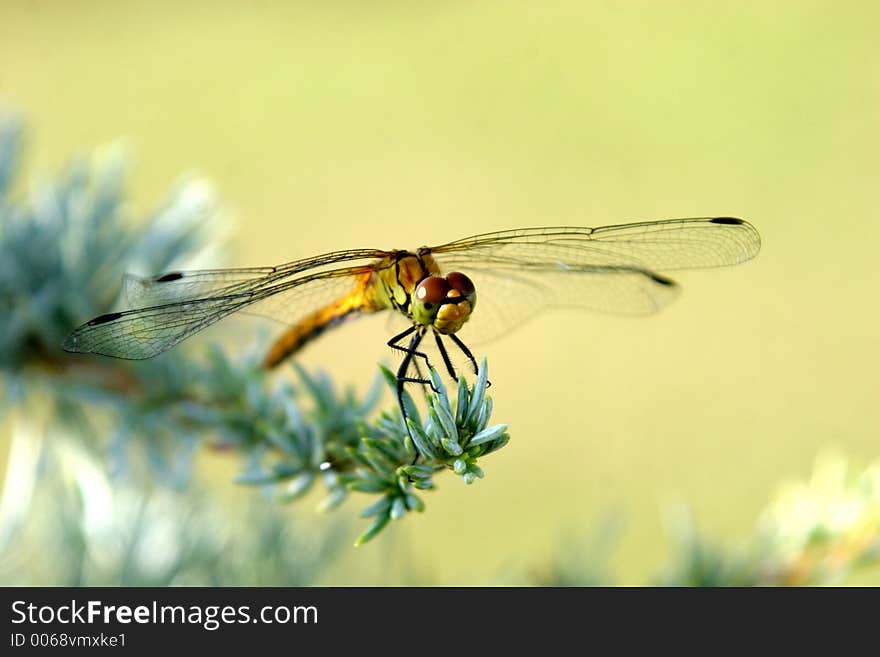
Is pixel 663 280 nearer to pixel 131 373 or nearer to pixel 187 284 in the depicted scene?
pixel 187 284

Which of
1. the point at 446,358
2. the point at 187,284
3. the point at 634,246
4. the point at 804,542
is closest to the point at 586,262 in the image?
the point at 634,246

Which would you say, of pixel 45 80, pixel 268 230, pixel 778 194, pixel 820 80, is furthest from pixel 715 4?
pixel 45 80

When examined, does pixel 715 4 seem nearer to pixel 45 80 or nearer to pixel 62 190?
pixel 45 80

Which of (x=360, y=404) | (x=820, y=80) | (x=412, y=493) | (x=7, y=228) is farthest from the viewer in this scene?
(x=820, y=80)

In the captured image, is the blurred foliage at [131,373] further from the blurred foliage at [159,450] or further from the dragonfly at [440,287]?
the dragonfly at [440,287]

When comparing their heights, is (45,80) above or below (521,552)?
above

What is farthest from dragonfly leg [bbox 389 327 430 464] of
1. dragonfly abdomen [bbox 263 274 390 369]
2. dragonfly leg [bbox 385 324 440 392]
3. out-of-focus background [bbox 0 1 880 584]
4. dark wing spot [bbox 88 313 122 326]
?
out-of-focus background [bbox 0 1 880 584]

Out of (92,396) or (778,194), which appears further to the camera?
(778,194)
